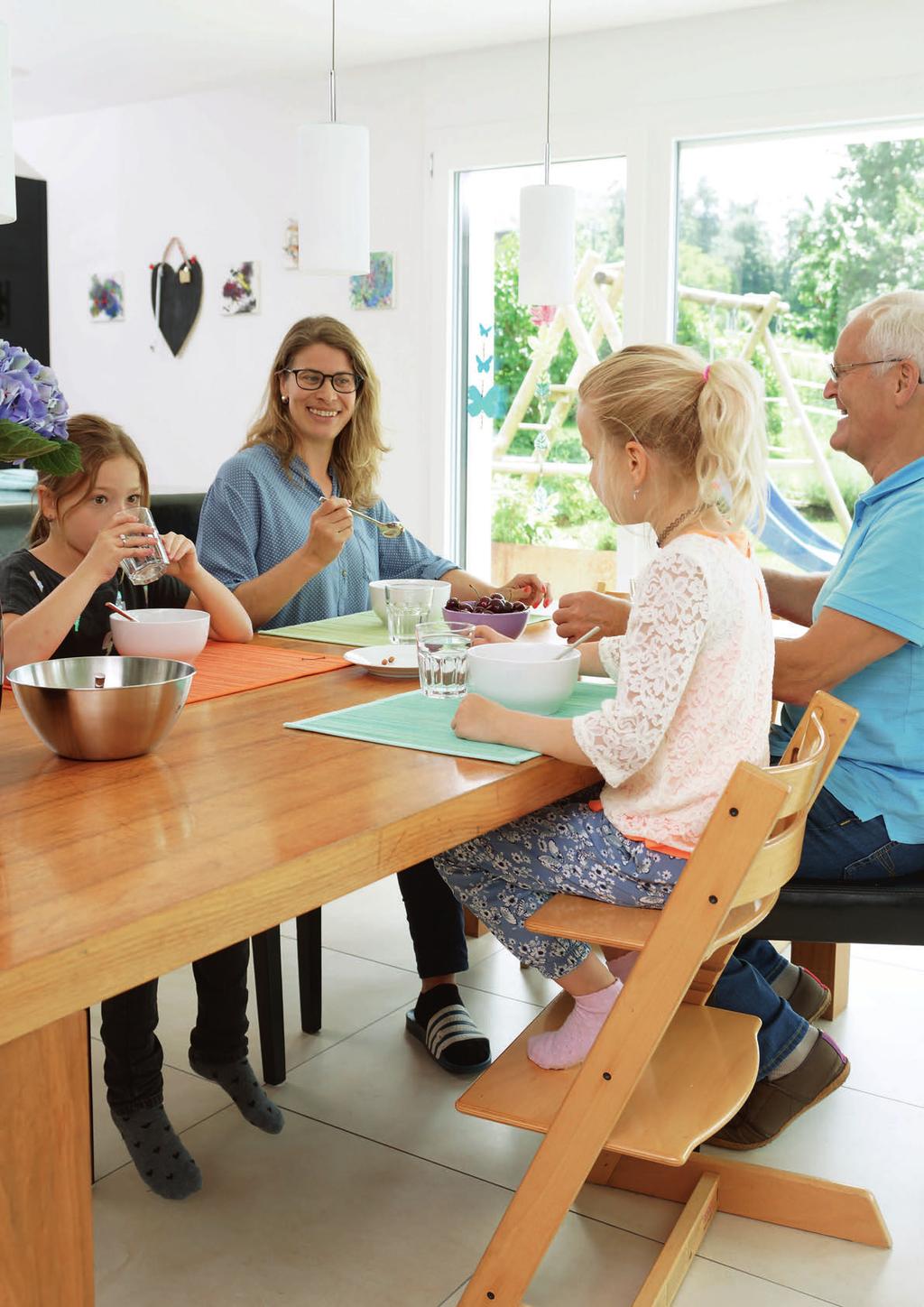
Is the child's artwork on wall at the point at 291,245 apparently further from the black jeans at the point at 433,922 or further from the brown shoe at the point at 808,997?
the brown shoe at the point at 808,997

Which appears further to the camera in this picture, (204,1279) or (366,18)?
(366,18)

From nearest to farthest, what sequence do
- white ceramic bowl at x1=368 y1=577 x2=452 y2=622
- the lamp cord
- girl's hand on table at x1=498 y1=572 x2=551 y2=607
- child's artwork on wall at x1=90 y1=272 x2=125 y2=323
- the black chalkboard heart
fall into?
1. white ceramic bowl at x1=368 y1=577 x2=452 y2=622
2. girl's hand on table at x1=498 y1=572 x2=551 y2=607
3. the lamp cord
4. the black chalkboard heart
5. child's artwork on wall at x1=90 y1=272 x2=125 y2=323

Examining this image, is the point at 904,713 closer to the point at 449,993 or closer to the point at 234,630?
the point at 449,993

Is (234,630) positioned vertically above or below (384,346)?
below

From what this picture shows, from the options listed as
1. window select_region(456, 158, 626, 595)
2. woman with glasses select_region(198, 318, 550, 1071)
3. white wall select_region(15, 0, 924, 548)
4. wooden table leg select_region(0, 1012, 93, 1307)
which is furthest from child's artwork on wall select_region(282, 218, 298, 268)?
wooden table leg select_region(0, 1012, 93, 1307)

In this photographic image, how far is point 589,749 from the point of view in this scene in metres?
1.44

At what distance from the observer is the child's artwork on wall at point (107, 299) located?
600cm

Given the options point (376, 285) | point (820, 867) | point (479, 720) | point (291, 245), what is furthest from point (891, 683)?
point (291, 245)

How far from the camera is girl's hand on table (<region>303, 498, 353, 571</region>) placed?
7.21 ft

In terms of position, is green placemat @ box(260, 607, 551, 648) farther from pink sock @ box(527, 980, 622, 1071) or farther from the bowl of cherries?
pink sock @ box(527, 980, 622, 1071)

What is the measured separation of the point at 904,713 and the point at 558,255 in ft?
6.89

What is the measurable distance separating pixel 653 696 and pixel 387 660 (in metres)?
0.58

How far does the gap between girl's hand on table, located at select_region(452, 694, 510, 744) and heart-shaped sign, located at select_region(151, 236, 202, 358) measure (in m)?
4.68

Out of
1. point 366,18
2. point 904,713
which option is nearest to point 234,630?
point 904,713
